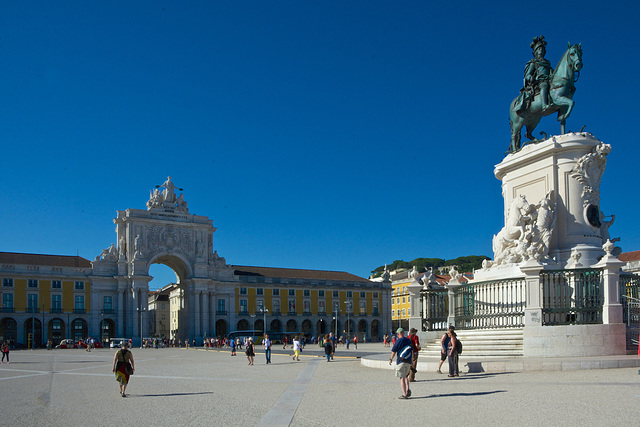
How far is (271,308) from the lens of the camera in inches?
3438

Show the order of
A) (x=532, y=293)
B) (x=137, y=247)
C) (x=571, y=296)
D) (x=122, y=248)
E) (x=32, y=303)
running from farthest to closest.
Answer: (x=122, y=248) → (x=137, y=247) → (x=32, y=303) → (x=571, y=296) → (x=532, y=293)

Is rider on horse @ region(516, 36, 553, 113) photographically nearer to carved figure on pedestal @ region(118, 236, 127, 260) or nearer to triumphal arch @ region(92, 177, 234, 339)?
triumphal arch @ region(92, 177, 234, 339)

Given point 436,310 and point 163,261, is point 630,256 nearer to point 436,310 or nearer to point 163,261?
point 436,310

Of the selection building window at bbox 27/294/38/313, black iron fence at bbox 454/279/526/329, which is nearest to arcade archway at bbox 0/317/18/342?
building window at bbox 27/294/38/313

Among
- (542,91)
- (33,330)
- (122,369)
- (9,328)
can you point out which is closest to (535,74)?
(542,91)

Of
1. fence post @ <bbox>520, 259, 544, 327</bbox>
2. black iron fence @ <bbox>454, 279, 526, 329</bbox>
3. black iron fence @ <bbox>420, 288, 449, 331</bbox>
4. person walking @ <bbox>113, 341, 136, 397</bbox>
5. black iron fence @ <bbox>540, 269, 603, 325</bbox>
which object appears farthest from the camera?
black iron fence @ <bbox>420, 288, 449, 331</bbox>

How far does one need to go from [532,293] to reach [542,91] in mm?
6402

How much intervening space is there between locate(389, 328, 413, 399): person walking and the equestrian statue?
380 inches

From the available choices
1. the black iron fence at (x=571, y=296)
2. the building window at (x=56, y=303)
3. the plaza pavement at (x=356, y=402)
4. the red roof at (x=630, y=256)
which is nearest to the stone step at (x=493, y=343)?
the black iron fence at (x=571, y=296)

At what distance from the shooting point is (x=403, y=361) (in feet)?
35.6

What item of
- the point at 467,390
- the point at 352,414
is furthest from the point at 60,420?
the point at 467,390

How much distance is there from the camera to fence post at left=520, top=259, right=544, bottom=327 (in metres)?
15.1

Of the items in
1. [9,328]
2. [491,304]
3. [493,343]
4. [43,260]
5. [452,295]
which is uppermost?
[43,260]

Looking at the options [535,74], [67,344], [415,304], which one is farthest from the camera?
[67,344]
